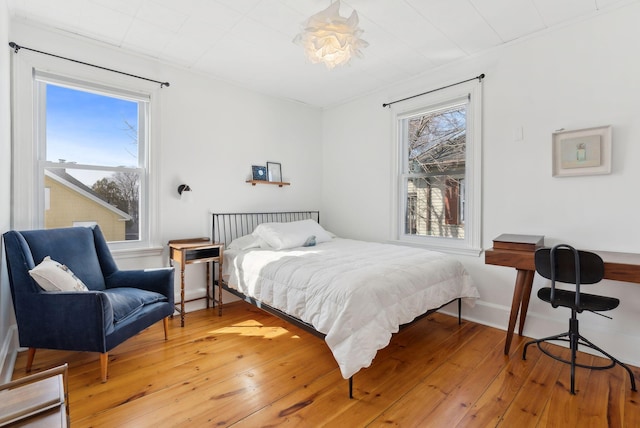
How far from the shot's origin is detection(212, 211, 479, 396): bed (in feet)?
6.19

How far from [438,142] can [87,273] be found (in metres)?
3.62

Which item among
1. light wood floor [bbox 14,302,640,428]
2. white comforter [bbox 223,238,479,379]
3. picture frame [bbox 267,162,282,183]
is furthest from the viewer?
picture frame [bbox 267,162,282,183]

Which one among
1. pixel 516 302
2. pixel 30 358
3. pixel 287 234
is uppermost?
pixel 287 234

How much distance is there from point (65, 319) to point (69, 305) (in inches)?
4.0

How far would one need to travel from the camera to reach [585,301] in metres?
2.09

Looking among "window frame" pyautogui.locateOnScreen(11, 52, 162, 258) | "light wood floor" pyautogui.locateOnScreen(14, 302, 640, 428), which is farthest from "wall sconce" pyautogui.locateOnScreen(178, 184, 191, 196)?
"light wood floor" pyautogui.locateOnScreen(14, 302, 640, 428)

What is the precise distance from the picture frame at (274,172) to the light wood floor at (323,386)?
82.5 inches

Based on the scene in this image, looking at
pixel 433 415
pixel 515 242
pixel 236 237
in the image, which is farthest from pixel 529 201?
pixel 236 237

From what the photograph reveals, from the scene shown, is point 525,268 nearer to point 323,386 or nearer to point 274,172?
point 323,386

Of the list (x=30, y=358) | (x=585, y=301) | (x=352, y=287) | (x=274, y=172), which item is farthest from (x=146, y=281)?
(x=585, y=301)

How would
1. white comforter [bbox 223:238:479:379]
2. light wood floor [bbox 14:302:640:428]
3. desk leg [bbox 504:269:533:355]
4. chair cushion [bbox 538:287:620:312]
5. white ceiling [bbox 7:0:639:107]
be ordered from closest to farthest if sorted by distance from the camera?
light wood floor [bbox 14:302:640:428]
white comforter [bbox 223:238:479:379]
chair cushion [bbox 538:287:620:312]
white ceiling [bbox 7:0:639:107]
desk leg [bbox 504:269:533:355]

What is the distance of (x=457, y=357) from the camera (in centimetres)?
239

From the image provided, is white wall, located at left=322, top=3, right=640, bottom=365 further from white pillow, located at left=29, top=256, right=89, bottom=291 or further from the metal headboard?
white pillow, located at left=29, top=256, right=89, bottom=291

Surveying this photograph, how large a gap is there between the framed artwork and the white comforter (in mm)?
1108
